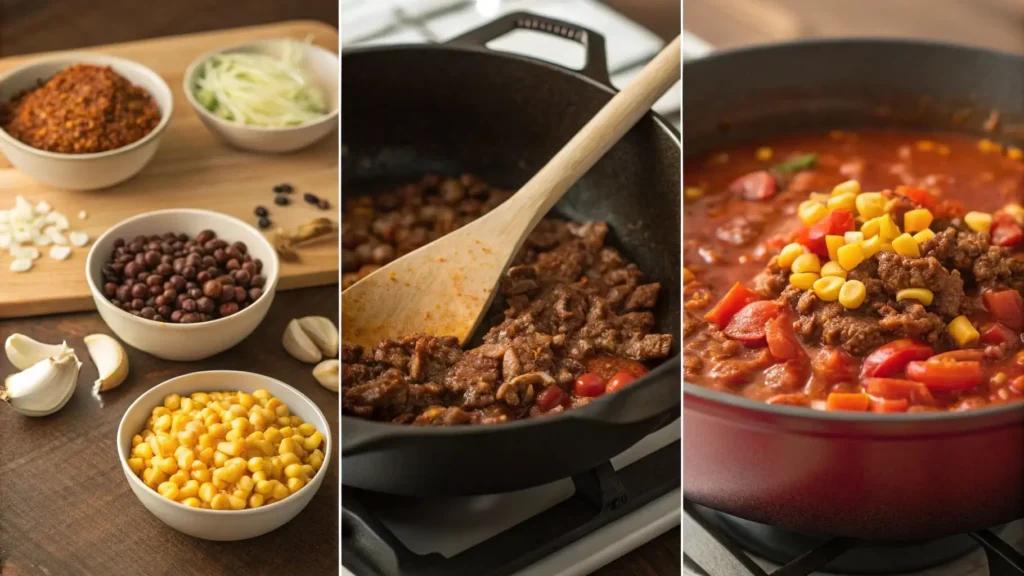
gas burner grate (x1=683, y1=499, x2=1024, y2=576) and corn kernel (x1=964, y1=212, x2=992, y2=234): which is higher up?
corn kernel (x1=964, y1=212, x2=992, y2=234)

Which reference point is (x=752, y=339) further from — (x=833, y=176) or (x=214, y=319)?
(x=214, y=319)

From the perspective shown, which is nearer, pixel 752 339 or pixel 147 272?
pixel 752 339

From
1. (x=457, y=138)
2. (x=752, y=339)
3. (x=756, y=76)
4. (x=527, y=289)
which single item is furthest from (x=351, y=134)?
(x=752, y=339)

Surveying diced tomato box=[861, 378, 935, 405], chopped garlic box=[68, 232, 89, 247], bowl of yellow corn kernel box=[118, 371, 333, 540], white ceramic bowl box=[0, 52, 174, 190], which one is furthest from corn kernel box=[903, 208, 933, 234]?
chopped garlic box=[68, 232, 89, 247]

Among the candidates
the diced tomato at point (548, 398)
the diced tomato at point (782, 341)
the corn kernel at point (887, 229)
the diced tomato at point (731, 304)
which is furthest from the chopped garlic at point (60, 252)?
the corn kernel at point (887, 229)

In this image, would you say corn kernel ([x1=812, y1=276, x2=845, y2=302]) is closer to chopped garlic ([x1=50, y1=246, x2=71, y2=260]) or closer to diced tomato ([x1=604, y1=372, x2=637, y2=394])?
diced tomato ([x1=604, y1=372, x2=637, y2=394])
